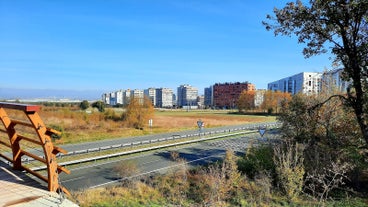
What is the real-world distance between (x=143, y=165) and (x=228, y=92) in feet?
492

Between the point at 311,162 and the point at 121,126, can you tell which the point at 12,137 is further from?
the point at 121,126

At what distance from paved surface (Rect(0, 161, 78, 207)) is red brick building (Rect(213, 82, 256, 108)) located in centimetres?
15333

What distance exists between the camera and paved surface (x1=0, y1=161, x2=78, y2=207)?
530 cm

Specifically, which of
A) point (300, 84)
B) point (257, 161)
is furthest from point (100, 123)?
point (300, 84)

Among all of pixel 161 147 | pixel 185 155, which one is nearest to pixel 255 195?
pixel 185 155

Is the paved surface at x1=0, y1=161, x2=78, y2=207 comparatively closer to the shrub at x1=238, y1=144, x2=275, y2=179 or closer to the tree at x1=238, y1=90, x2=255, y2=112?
the shrub at x1=238, y1=144, x2=275, y2=179

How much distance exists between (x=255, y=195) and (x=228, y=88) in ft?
518

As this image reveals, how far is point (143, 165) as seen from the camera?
20328 mm

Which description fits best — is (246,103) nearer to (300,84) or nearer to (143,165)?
(300,84)

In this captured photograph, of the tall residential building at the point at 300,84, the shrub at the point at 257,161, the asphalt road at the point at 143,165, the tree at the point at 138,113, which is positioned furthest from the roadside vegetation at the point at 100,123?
the tall residential building at the point at 300,84

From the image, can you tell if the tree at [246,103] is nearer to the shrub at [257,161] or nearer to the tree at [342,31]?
the shrub at [257,161]

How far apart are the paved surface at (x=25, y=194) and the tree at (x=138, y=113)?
41258mm

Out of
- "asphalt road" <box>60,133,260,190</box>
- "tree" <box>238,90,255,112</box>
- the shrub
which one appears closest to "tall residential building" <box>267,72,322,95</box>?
the shrub

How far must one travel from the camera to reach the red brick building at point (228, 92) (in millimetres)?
161500
